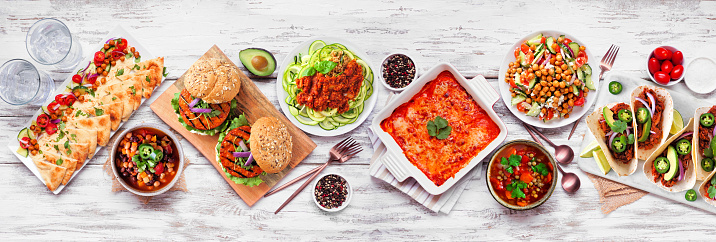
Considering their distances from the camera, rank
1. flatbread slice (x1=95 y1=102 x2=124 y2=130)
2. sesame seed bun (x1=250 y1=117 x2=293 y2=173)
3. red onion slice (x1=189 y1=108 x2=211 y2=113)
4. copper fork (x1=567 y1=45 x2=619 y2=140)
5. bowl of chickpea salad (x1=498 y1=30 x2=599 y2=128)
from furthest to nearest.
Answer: copper fork (x1=567 y1=45 x2=619 y2=140)
flatbread slice (x1=95 y1=102 x2=124 y2=130)
bowl of chickpea salad (x1=498 y1=30 x2=599 y2=128)
red onion slice (x1=189 y1=108 x2=211 y2=113)
sesame seed bun (x1=250 y1=117 x2=293 y2=173)

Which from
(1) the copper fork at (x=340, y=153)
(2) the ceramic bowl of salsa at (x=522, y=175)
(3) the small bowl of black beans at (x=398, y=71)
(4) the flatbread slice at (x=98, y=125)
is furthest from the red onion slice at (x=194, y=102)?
(2) the ceramic bowl of salsa at (x=522, y=175)

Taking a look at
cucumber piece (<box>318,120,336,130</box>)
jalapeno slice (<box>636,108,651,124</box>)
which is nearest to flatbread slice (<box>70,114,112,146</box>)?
cucumber piece (<box>318,120,336,130</box>)

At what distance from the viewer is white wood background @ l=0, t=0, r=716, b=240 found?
4.32m

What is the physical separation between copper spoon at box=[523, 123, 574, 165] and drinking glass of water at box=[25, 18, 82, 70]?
4493 mm

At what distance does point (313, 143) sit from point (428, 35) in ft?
5.18

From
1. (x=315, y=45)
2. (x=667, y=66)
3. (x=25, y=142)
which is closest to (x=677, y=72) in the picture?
(x=667, y=66)

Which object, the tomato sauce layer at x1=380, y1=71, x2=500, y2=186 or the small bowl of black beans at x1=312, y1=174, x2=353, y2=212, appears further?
the small bowl of black beans at x1=312, y1=174, x2=353, y2=212

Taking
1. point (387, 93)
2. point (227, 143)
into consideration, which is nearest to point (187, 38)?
point (227, 143)

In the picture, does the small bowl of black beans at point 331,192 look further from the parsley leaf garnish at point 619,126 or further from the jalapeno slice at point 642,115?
the jalapeno slice at point 642,115

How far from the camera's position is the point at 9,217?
4.32 m

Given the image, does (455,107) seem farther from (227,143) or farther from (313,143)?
(227,143)

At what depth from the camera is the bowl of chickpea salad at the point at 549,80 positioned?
4.07 metres

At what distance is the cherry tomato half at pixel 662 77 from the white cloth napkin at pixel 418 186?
1.89 meters

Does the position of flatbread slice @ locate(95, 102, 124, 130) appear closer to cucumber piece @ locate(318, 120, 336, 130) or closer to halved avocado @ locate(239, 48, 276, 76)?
halved avocado @ locate(239, 48, 276, 76)
